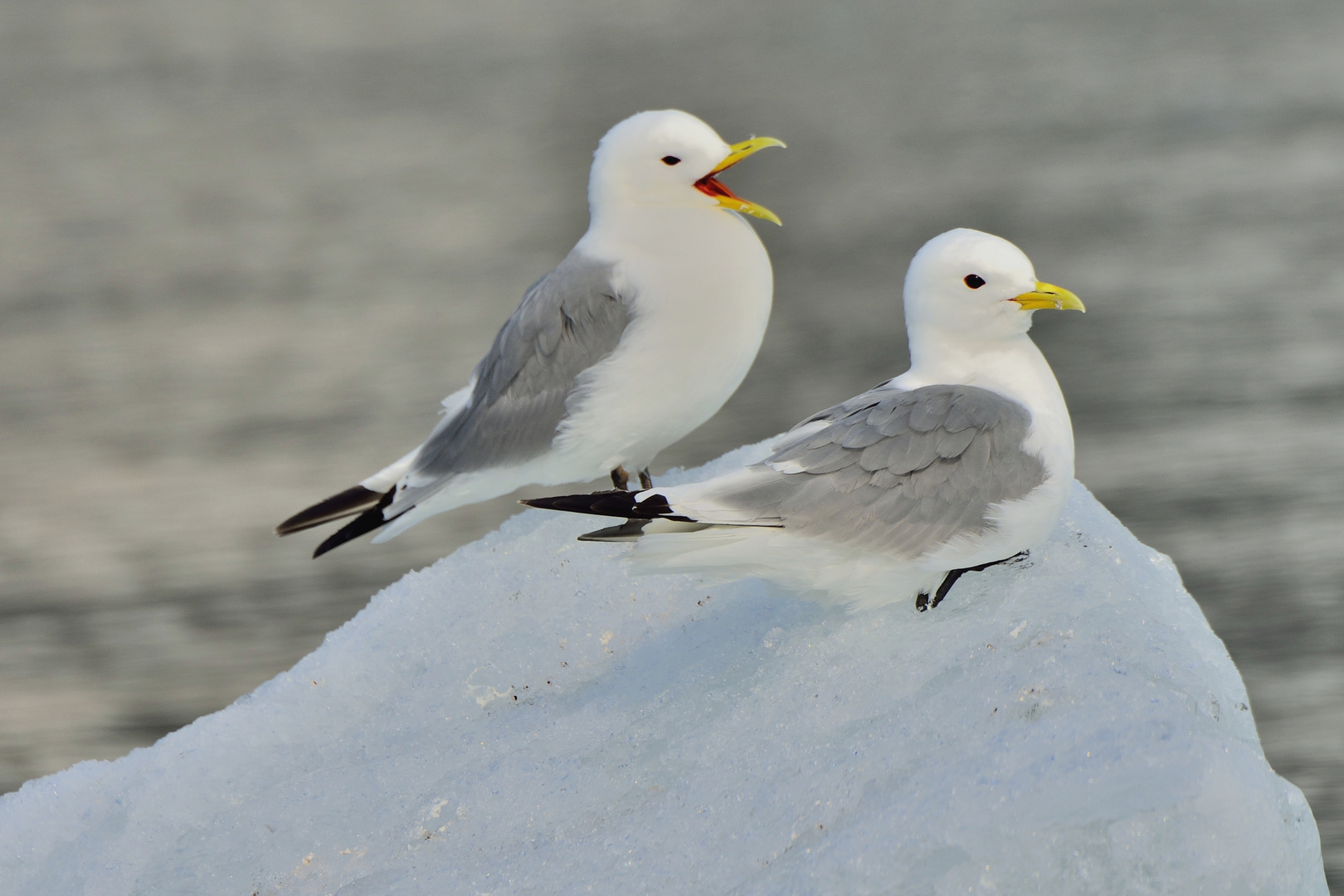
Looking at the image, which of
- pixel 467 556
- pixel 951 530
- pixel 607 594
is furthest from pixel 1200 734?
pixel 467 556

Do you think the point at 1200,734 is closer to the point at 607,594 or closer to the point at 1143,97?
the point at 607,594

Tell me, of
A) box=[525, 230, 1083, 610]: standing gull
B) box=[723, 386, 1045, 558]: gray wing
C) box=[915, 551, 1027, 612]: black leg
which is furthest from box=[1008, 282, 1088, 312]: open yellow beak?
box=[915, 551, 1027, 612]: black leg

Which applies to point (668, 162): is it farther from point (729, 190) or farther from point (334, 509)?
point (334, 509)

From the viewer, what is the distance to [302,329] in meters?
9.22

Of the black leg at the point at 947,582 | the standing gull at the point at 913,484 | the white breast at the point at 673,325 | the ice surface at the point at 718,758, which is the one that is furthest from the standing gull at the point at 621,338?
the black leg at the point at 947,582

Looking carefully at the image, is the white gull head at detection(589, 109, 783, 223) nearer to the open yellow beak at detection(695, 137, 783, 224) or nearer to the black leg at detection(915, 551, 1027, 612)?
the open yellow beak at detection(695, 137, 783, 224)

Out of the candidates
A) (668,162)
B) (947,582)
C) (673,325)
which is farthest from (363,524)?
(947,582)

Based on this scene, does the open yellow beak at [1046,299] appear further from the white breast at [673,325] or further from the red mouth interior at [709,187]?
the red mouth interior at [709,187]

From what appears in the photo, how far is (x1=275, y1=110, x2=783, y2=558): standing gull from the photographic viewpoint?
10.3ft

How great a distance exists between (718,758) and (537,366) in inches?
49.2

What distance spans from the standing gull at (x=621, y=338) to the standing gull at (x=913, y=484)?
26.5 inches

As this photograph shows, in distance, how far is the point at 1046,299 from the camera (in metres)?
2.48

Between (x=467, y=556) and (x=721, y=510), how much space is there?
47.6 inches

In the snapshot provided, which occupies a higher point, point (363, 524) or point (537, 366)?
point (537, 366)
